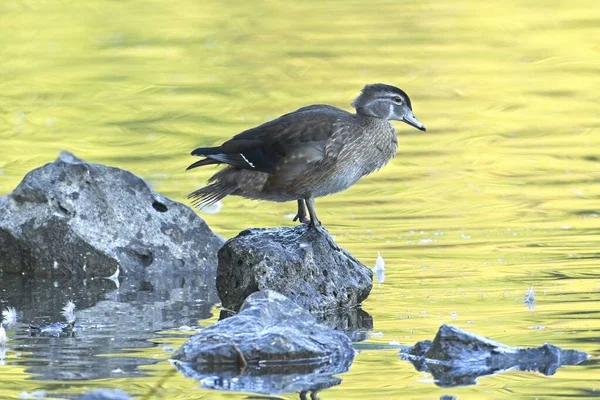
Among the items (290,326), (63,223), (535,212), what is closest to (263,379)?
(290,326)

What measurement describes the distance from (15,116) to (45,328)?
8.99m

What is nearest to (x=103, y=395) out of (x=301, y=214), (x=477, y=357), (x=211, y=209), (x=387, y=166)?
(x=477, y=357)

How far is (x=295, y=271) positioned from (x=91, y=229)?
5.74 ft

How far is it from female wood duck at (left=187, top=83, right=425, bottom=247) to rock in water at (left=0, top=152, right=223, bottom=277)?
30.1 inches

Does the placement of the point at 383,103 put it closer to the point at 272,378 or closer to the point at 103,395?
the point at 272,378

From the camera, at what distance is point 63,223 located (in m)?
10.4

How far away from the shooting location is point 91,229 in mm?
10477

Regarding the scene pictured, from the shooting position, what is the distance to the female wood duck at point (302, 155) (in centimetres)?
962

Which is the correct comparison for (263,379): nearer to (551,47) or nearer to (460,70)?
(460,70)

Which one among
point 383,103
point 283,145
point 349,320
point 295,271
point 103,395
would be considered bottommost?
point 103,395

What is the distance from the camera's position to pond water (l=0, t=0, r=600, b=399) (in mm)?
8141

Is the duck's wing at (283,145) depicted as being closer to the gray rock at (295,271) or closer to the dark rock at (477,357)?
the gray rock at (295,271)

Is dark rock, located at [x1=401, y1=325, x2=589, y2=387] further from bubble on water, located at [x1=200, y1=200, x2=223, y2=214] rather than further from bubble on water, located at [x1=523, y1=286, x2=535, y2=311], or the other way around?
bubble on water, located at [x1=200, y1=200, x2=223, y2=214]

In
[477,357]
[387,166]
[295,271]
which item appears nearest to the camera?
[477,357]
